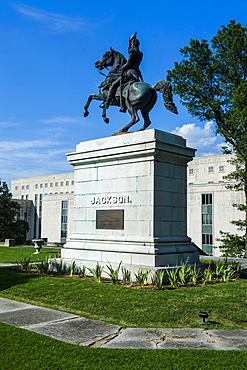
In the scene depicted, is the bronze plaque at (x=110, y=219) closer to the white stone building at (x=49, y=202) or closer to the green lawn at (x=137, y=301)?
the green lawn at (x=137, y=301)

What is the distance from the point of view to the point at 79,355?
5.20m

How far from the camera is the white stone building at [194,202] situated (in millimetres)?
49469

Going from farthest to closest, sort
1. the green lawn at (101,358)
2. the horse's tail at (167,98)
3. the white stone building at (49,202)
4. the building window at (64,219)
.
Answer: the white stone building at (49,202)
the building window at (64,219)
the horse's tail at (167,98)
the green lawn at (101,358)

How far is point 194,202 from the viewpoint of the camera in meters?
52.4

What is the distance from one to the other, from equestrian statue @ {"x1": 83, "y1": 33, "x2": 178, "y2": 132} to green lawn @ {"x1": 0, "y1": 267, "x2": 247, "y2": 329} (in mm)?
6218

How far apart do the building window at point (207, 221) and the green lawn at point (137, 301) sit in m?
40.5

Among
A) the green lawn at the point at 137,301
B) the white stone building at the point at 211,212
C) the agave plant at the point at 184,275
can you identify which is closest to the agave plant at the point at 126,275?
the green lawn at the point at 137,301

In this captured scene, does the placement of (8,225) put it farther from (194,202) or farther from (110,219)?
(110,219)

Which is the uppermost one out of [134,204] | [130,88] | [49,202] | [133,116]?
[130,88]

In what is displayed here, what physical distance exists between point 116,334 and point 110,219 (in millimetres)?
6725

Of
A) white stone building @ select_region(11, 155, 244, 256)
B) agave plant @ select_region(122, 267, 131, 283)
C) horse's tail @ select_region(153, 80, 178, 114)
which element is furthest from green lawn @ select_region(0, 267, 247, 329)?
white stone building @ select_region(11, 155, 244, 256)

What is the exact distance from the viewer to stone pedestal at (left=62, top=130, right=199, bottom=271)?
11.7 m

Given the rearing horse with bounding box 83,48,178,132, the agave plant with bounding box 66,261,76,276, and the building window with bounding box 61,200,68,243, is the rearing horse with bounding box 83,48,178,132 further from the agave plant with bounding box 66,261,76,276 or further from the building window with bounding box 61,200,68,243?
the building window with bounding box 61,200,68,243

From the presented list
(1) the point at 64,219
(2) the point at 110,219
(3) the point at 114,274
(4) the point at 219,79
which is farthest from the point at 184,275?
(1) the point at 64,219
